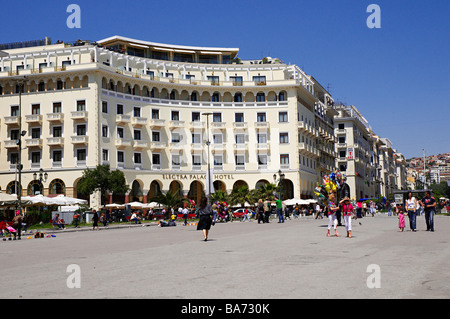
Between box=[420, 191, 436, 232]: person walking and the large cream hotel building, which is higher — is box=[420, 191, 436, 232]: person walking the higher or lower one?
the lower one

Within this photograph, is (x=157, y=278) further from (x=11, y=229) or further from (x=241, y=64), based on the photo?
(x=241, y=64)

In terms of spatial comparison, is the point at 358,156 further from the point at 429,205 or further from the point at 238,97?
the point at 429,205

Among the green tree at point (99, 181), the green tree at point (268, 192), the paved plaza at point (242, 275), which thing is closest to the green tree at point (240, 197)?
the green tree at point (268, 192)

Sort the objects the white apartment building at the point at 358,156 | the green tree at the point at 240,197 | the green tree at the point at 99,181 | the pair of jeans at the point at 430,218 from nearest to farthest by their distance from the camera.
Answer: the pair of jeans at the point at 430,218, the green tree at the point at 99,181, the green tree at the point at 240,197, the white apartment building at the point at 358,156

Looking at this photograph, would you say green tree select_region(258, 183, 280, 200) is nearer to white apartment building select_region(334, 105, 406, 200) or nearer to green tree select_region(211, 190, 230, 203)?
green tree select_region(211, 190, 230, 203)

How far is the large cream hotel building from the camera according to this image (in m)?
61.8

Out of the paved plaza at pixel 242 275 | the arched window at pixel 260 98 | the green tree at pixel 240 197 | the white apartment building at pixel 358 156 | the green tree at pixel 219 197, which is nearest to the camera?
the paved plaza at pixel 242 275

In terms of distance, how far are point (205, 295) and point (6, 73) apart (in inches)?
2478

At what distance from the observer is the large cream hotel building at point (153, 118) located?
61.8 metres

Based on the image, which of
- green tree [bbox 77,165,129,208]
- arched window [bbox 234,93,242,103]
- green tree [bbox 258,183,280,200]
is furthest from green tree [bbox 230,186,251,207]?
green tree [bbox 77,165,129,208]

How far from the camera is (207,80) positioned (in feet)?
234

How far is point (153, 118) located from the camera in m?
68.2

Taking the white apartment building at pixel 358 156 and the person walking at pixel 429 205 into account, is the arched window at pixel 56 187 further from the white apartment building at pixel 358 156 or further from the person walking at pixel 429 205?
the white apartment building at pixel 358 156

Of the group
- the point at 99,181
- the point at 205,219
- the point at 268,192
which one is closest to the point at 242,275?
the point at 205,219
